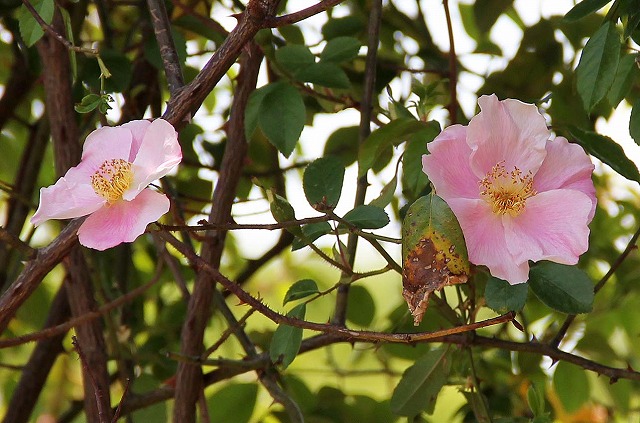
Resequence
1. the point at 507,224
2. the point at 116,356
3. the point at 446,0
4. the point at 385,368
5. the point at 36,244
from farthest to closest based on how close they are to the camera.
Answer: the point at 36,244, the point at 385,368, the point at 116,356, the point at 446,0, the point at 507,224

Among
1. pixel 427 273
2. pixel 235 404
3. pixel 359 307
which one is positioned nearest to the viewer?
pixel 427 273

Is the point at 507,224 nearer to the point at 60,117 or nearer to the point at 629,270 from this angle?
the point at 60,117

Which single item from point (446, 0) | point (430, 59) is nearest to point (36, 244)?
point (430, 59)

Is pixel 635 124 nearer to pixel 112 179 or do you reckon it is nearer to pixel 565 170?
pixel 565 170

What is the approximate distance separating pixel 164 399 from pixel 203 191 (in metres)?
0.30

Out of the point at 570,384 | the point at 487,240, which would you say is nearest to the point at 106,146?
the point at 487,240

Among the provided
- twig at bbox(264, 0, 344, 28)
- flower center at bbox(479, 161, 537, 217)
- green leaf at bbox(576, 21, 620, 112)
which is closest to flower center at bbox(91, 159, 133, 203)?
twig at bbox(264, 0, 344, 28)

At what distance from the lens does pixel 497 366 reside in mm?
1089

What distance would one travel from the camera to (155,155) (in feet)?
1.82

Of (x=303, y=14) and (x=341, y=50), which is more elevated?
(x=341, y=50)

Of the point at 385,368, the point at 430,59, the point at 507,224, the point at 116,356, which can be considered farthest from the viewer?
the point at 385,368

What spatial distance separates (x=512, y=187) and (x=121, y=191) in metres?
0.25

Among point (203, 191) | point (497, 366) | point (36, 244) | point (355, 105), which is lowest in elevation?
point (497, 366)

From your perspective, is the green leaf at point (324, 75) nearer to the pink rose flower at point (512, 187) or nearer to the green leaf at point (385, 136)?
the green leaf at point (385, 136)
